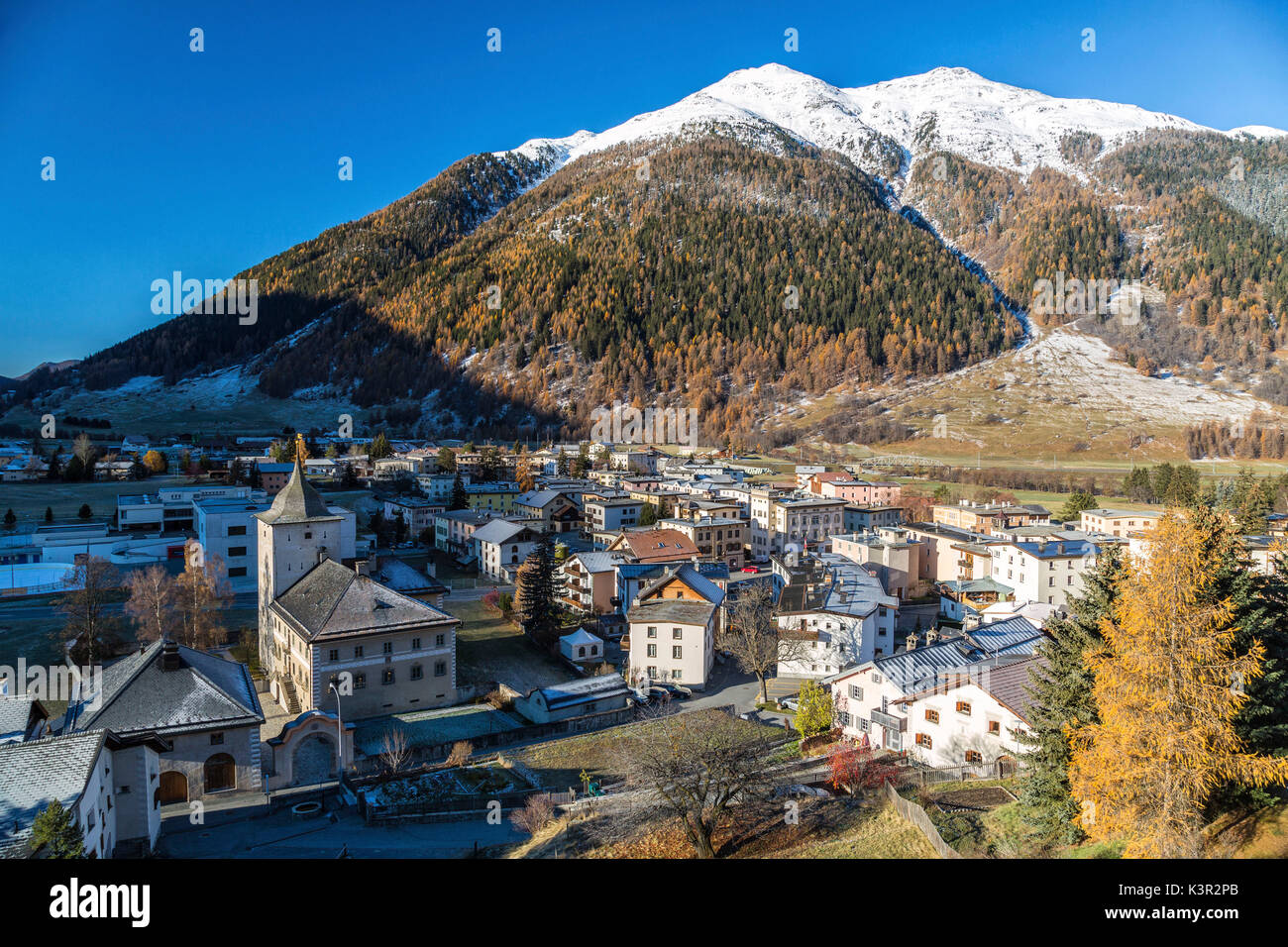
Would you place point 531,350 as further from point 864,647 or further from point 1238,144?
point 1238,144

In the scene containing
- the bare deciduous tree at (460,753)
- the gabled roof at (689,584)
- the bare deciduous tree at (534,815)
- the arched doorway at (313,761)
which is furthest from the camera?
the gabled roof at (689,584)

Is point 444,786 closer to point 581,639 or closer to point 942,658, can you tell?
point 581,639

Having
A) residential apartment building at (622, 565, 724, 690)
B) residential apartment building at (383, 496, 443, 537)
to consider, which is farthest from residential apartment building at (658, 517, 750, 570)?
residential apartment building at (383, 496, 443, 537)

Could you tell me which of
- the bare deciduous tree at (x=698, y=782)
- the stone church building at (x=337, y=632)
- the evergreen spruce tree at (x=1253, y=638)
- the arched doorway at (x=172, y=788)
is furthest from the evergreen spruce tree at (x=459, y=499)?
the evergreen spruce tree at (x=1253, y=638)

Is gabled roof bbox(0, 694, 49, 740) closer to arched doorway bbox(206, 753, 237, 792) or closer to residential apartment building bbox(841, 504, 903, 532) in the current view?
arched doorway bbox(206, 753, 237, 792)

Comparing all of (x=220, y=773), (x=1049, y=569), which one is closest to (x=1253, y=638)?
(x=220, y=773)

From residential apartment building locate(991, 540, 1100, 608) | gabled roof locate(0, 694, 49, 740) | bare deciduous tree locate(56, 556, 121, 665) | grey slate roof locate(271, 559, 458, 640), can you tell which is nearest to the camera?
gabled roof locate(0, 694, 49, 740)

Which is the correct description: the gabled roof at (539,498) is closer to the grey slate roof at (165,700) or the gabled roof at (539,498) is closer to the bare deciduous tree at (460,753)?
the bare deciduous tree at (460,753)

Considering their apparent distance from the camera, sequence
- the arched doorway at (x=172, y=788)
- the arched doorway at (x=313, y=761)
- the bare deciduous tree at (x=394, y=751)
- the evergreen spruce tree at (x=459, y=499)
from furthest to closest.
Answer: the evergreen spruce tree at (x=459, y=499)
the arched doorway at (x=313, y=761)
the bare deciduous tree at (x=394, y=751)
the arched doorway at (x=172, y=788)
